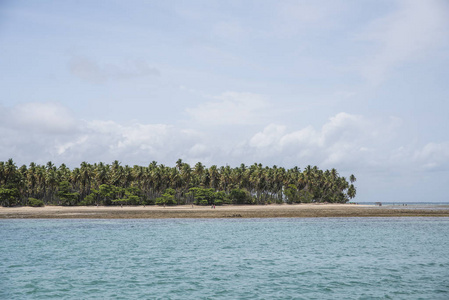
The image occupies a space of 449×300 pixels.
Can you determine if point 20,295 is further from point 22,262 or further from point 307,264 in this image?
point 307,264

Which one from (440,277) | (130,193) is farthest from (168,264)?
(130,193)

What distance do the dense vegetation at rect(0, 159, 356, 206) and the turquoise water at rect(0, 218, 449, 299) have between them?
83458mm

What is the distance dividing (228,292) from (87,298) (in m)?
7.20

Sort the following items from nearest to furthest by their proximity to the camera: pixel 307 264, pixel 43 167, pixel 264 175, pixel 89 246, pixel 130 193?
pixel 307 264 → pixel 89 246 → pixel 130 193 → pixel 43 167 → pixel 264 175

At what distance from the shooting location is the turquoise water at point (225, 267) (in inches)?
807

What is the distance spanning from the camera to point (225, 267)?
1069 inches

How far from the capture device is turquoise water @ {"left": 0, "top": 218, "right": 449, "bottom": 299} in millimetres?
20500

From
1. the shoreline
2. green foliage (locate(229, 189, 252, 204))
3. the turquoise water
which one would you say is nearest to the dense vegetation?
green foliage (locate(229, 189, 252, 204))

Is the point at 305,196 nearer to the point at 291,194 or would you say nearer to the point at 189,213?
the point at 291,194

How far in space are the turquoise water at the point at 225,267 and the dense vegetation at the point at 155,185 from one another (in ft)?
274

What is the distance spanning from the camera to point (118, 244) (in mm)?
39281

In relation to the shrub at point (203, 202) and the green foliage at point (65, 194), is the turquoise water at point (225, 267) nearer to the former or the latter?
the green foliage at point (65, 194)

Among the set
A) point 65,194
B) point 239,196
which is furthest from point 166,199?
point 65,194

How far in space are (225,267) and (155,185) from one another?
11953cm
